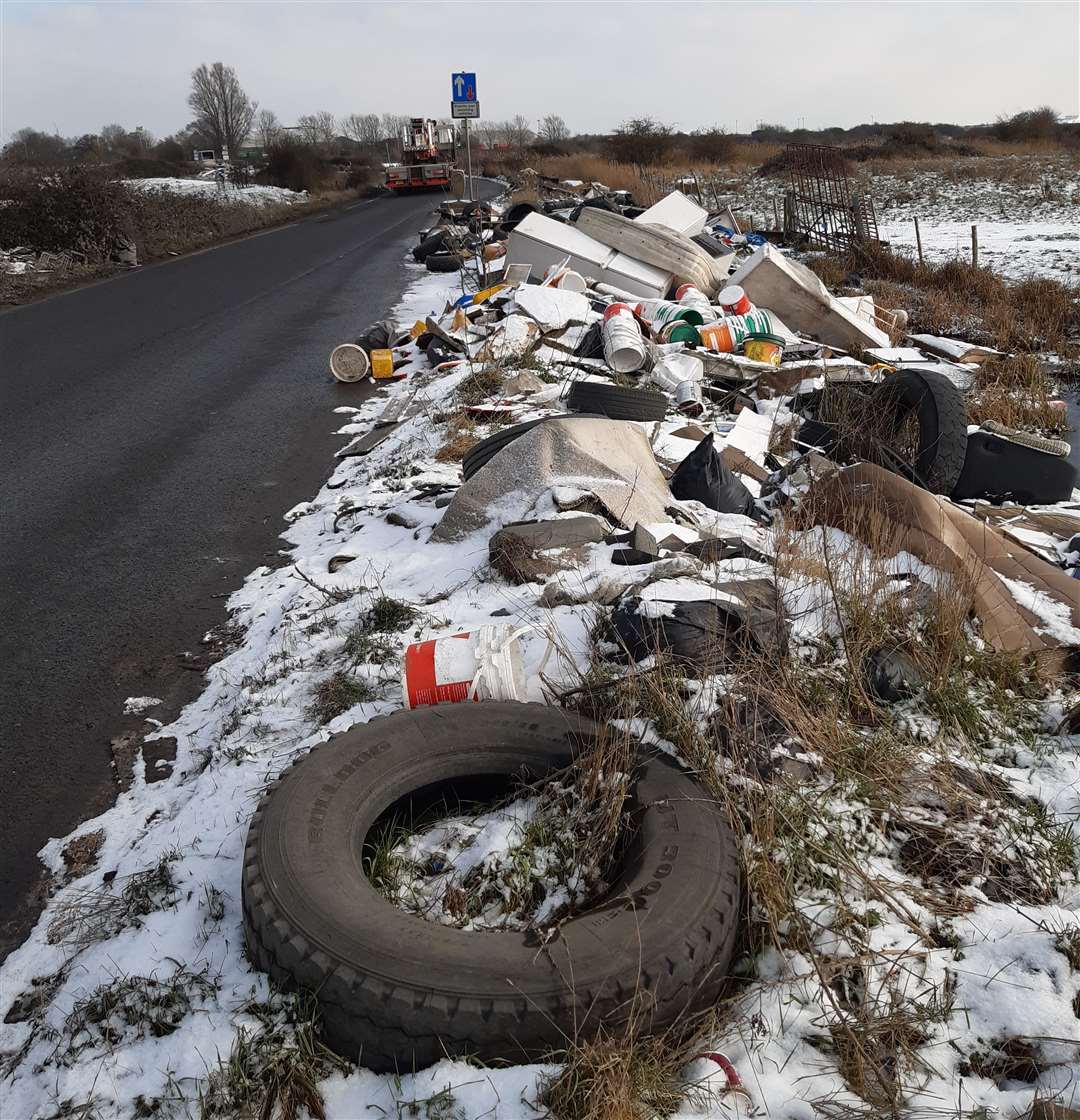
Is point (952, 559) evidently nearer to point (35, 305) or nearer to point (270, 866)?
point (270, 866)

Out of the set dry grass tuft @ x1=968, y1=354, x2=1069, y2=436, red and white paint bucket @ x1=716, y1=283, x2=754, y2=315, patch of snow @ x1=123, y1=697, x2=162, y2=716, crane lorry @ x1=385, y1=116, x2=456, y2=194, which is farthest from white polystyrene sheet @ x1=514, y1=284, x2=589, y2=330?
crane lorry @ x1=385, y1=116, x2=456, y2=194

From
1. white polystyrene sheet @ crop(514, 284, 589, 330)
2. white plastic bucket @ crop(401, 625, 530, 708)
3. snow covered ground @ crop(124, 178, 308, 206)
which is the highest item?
snow covered ground @ crop(124, 178, 308, 206)

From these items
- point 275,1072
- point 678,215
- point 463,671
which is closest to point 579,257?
point 678,215

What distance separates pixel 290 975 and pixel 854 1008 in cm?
138

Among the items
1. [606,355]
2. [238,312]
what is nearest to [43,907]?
[606,355]

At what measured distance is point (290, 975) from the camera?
7.04 ft

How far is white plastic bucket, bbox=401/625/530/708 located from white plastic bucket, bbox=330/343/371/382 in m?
6.20

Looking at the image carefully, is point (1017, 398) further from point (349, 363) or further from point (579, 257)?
point (349, 363)

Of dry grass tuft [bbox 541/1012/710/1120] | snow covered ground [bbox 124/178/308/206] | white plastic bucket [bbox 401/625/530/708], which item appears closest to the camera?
dry grass tuft [bbox 541/1012/710/1120]

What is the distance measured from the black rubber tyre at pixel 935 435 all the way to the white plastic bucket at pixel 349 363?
17.0ft

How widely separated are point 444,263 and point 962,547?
41.6 ft

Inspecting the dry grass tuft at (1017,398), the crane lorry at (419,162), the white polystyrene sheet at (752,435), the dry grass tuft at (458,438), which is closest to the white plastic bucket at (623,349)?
the white polystyrene sheet at (752,435)

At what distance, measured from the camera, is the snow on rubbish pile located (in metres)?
2.03

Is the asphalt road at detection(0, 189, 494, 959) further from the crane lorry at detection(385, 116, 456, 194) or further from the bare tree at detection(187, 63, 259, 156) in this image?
the bare tree at detection(187, 63, 259, 156)
